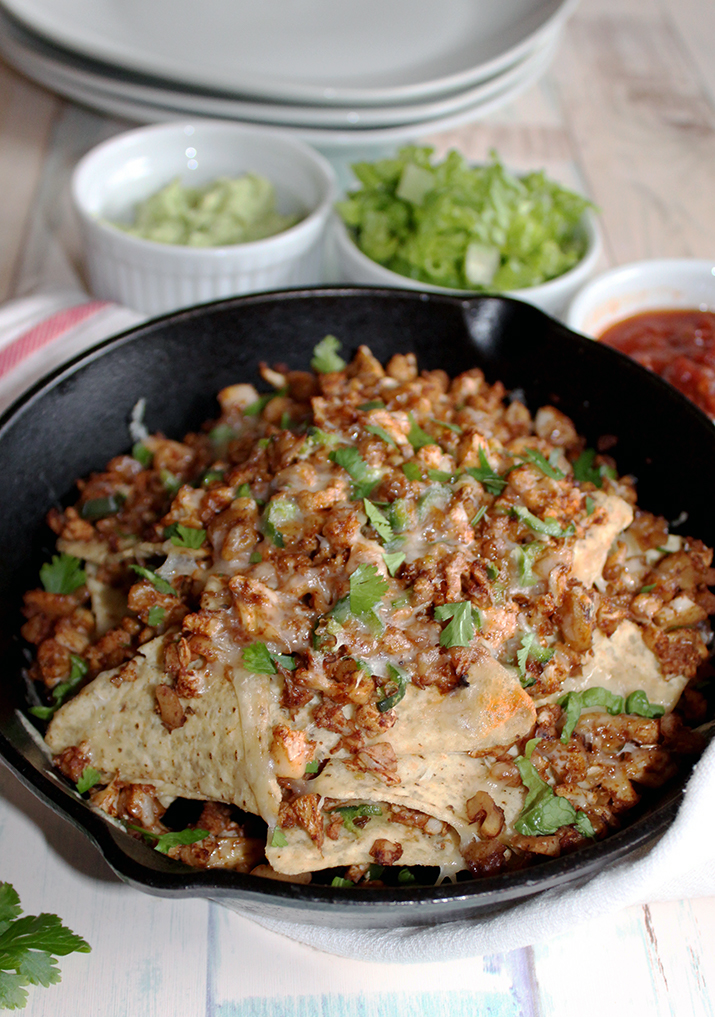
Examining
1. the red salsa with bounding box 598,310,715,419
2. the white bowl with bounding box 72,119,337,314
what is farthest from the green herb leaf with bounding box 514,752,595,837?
the white bowl with bounding box 72,119,337,314

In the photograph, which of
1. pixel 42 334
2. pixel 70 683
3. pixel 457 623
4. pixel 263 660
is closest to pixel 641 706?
pixel 457 623

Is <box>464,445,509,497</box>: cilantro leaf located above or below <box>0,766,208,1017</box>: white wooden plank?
above

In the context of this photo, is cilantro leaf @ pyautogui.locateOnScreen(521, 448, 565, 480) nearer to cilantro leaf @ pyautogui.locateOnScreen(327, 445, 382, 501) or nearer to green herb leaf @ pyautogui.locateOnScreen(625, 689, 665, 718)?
cilantro leaf @ pyautogui.locateOnScreen(327, 445, 382, 501)

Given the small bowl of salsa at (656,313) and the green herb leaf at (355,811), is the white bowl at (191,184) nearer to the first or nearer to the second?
the small bowl of salsa at (656,313)

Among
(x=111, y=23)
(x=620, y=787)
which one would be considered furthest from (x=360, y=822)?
(x=111, y=23)

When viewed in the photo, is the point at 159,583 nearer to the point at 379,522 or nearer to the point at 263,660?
the point at 263,660
